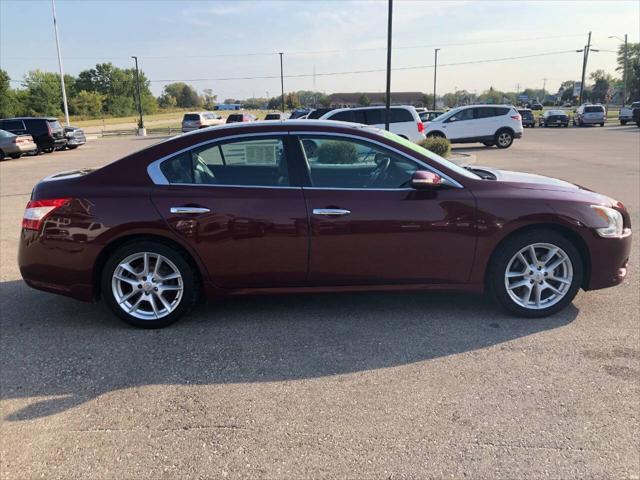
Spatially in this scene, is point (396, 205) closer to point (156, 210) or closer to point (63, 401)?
point (156, 210)

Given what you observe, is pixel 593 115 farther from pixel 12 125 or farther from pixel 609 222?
pixel 609 222

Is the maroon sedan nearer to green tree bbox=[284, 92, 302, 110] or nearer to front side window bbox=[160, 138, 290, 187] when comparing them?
front side window bbox=[160, 138, 290, 187]

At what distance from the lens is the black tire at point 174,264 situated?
4.00 meters

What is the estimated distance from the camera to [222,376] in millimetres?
3393

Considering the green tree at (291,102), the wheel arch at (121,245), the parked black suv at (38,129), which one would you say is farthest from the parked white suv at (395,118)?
the green tree at (291,102)

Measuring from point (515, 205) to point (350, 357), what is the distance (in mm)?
1746

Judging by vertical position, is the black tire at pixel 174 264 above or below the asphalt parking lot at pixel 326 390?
above

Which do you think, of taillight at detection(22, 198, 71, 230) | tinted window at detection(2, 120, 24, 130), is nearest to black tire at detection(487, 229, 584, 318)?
taillight at detection(22, 198, 71, 230)

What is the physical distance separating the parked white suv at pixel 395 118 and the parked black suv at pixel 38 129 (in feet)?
49.9

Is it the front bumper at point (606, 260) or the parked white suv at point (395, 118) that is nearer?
the front bumper at point (606, 260)

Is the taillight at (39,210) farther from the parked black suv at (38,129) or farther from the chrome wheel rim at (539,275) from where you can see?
the parked black suv at (38,129)

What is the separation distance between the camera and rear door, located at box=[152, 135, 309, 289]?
155 inches

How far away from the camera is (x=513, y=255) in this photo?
13.4ft

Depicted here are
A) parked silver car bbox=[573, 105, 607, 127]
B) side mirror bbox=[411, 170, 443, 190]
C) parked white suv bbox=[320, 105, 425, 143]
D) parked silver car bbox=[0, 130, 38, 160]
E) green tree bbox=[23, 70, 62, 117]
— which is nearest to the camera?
side mirror bbox=[411, 170, 443, 190]
